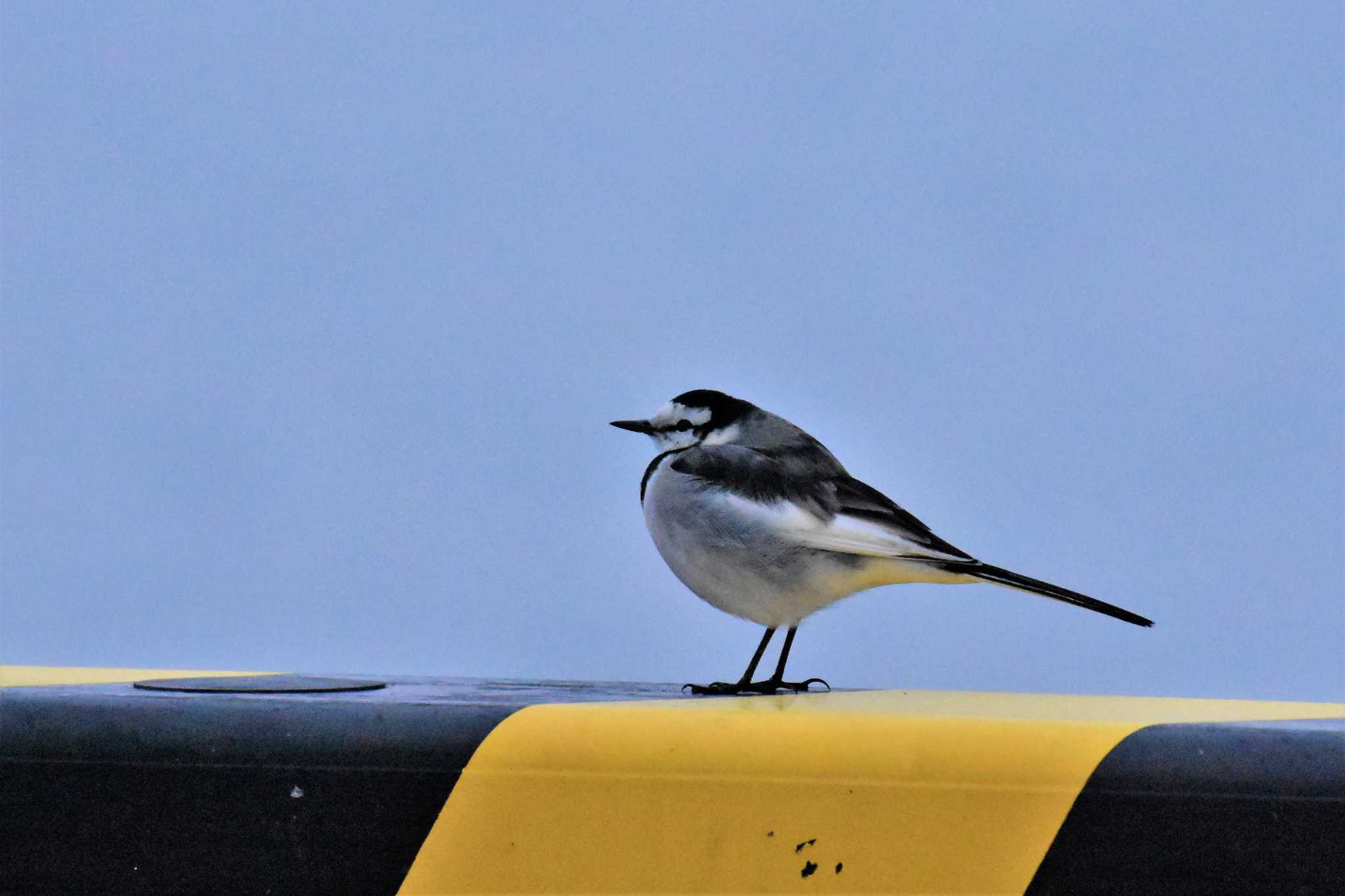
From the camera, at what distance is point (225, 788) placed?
2143 mm

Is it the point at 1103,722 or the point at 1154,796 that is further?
the point at 1103,722

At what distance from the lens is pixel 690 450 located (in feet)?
11.9

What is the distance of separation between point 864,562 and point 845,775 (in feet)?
4.65

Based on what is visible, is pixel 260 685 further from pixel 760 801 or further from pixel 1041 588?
pixel 1041 588

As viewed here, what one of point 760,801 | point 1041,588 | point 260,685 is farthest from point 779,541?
point 760,801

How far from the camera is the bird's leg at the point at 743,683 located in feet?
10.1

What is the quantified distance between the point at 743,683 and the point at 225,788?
1424mm

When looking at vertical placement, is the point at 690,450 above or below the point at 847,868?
above

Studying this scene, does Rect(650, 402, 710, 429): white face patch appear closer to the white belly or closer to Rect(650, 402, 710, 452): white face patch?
Rect(650, 402, 710, 452): white face patch

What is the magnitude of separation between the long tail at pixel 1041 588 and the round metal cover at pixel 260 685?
122cm

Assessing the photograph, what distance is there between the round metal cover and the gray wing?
0.97 metres

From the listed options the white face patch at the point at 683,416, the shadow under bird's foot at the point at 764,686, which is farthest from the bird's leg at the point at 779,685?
the white face patch at the point at 683,416

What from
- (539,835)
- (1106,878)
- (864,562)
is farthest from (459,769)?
(864,562)

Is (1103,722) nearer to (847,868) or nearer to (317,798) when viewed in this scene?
(847,868)
